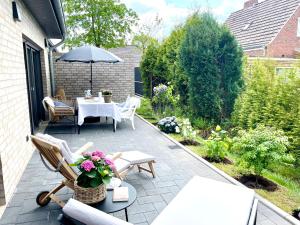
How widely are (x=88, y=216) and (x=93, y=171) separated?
0.94m

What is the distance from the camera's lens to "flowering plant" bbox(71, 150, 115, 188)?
231 cm

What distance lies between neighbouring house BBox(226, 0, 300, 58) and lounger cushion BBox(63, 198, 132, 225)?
12063 millimetres

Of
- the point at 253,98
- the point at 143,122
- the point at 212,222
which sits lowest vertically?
the point at 143,122

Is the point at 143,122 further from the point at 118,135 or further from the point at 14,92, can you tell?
the point at 14,92

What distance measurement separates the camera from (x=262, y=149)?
11.3 feet

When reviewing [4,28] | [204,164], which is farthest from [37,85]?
[204,164]

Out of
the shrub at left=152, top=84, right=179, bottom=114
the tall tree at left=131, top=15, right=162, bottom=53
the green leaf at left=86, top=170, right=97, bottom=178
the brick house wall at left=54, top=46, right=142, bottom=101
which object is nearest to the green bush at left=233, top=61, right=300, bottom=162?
the shrub at left=152, top=84, right=179, bottom=114

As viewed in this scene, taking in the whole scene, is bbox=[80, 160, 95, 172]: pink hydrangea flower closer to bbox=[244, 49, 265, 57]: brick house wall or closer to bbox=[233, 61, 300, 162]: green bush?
bbox=[233, 61, 300, 162]: green bush

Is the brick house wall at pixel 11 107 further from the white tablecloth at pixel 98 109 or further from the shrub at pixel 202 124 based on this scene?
the shrub at pixel 202 124

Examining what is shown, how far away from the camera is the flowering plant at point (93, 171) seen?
2.31 meters

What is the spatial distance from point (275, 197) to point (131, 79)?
8.37 m

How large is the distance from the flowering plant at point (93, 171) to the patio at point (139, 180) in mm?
722

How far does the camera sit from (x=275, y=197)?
336cm

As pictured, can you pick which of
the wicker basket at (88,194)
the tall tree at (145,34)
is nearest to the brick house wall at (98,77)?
the wicker basket at (88,194)
